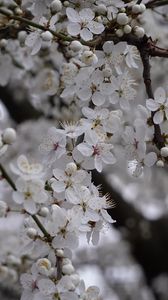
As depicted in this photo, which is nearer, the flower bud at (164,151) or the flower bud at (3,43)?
the flower bud at (164,151)

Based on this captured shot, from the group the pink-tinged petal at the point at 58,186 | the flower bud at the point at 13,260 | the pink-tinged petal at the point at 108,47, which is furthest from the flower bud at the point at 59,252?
the flower bud at the point at 13,260

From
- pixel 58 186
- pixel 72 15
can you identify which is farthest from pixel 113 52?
pixel 58 186

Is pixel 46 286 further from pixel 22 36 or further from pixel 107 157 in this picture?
pixel 22 36

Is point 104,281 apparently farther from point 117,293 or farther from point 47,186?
point 47,186

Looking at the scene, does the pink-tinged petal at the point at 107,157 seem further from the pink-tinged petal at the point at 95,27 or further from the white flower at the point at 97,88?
the pink-tinged petal at the point at 95,27

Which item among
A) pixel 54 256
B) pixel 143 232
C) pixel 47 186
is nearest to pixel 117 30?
pixel 47 186

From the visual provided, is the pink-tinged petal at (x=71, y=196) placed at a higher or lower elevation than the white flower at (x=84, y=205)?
higher
